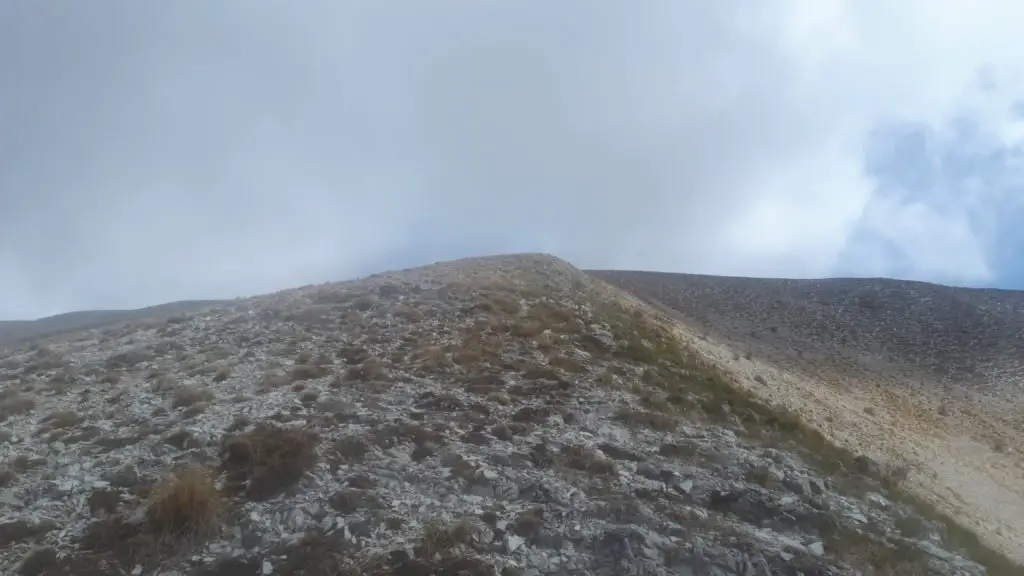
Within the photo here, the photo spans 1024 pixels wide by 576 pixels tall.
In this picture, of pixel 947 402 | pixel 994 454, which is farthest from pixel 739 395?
pixel 947 402

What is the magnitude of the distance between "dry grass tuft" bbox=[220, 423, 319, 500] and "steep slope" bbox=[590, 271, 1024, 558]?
1501 centimetres

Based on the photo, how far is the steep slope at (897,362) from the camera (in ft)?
76.5

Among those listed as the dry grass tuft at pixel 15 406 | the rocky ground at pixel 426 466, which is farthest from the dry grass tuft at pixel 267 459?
the dry grass tuft at pixel 15 406

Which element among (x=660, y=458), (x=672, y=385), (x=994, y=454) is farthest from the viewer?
(x=994, y=454)

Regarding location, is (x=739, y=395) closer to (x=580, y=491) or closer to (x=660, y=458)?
(x=660, y=458)

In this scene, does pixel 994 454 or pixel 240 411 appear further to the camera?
pixel 994 454

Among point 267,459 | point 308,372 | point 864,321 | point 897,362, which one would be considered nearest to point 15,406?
point 308,372

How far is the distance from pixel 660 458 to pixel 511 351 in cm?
709

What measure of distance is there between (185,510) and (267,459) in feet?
7.21

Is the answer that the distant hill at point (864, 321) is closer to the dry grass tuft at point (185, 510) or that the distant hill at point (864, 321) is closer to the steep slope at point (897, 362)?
the steep slope at point (897, 362)

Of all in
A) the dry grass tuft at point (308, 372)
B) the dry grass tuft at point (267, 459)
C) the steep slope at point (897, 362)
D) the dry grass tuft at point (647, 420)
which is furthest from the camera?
the steep slope at point (897, 362)

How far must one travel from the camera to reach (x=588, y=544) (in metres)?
12.7

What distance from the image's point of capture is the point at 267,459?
1510cm

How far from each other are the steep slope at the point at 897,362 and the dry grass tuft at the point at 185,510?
53.9ft
